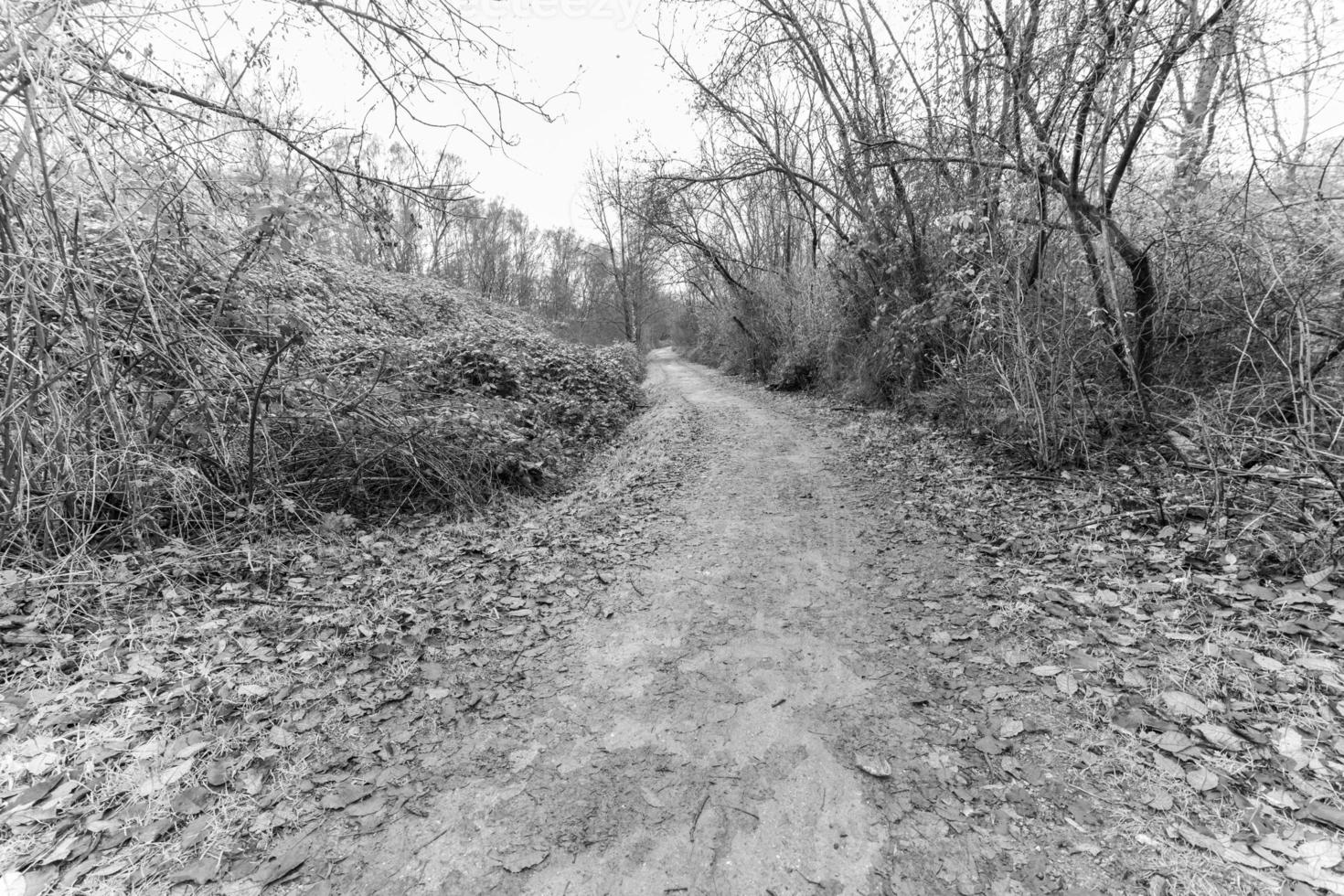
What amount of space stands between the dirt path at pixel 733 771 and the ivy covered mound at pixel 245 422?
2.81 m

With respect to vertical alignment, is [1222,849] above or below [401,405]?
below

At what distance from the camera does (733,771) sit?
2.20 m

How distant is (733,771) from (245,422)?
4.41 metres

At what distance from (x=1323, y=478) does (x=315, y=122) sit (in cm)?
738

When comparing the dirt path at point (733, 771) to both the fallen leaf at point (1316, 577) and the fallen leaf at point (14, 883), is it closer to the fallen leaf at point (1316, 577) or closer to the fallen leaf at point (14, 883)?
the fallen leaf at point (14, 883)

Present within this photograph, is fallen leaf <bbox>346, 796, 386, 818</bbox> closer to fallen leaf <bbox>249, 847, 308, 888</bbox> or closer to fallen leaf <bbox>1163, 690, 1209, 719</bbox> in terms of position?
fallen leaf <bbox>249, 847, 308, 888</bbox>

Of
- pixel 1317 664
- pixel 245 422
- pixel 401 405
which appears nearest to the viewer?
pixel 1317 664

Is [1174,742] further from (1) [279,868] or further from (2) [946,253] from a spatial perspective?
(2) [946,253]

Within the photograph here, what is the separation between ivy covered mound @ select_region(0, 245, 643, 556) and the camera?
323 cm

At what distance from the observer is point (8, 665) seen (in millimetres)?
2475

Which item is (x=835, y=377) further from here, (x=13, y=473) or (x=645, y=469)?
(x=13, y=473)

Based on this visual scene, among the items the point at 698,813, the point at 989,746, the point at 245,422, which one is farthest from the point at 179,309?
the point at 989,746

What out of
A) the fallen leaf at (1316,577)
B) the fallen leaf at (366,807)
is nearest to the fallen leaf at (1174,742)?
the fallen leaf at (1316,577)

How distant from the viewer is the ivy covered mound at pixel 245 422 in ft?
10.6
